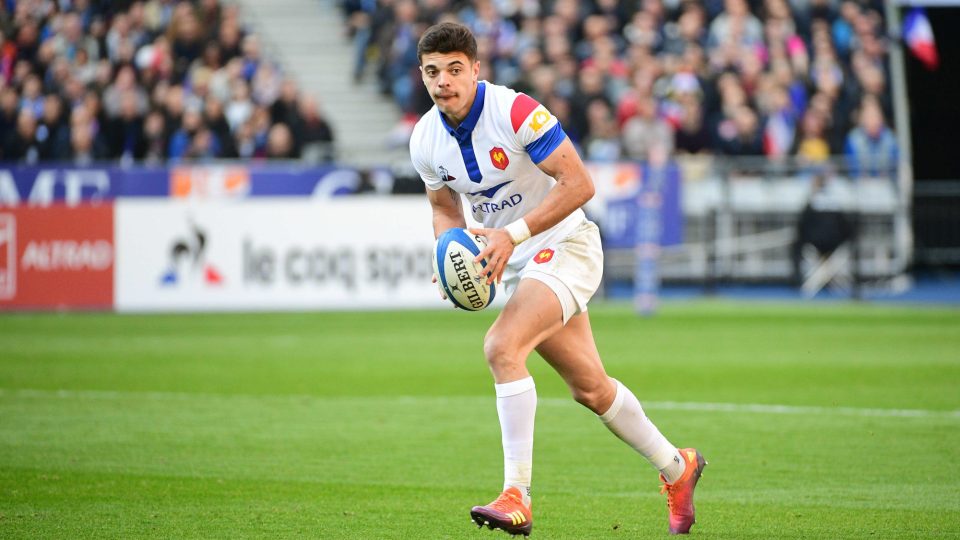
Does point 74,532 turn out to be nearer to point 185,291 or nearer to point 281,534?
point 281,534

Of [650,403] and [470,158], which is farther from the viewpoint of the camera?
[650,403]

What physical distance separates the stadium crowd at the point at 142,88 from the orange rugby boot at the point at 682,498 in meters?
19.0

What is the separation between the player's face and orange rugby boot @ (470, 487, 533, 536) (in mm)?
1755

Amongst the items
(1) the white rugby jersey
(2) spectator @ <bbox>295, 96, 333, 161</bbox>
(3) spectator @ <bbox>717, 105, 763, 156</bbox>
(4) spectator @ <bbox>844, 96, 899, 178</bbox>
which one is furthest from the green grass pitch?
(3) spectator @ <bbox>717, 105, 763, 156</bbox>

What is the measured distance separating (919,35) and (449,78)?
23498 millimetres

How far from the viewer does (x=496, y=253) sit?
22.5 ft

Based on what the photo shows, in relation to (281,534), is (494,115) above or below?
above

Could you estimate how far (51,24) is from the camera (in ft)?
93.4

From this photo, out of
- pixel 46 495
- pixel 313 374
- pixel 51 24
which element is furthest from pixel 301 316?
pixel 46 495

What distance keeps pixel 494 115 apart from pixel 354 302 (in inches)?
607

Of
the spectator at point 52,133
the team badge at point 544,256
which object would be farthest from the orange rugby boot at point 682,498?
the spectator at point 52,133

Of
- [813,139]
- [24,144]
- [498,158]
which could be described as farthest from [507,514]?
[813,139]

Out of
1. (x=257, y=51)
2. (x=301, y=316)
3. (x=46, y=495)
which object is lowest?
(x=301, y=316)

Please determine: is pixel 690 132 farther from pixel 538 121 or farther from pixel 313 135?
pixel 538 121
